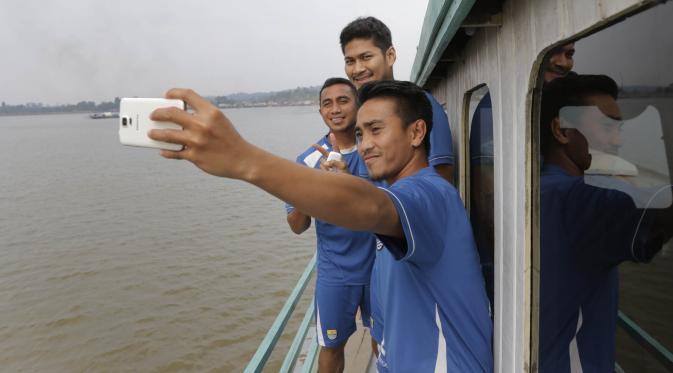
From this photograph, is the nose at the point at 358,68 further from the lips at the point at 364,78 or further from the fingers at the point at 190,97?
the fingers at the point at 190,97

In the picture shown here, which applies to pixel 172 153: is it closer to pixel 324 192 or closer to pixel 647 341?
pixel 324 192

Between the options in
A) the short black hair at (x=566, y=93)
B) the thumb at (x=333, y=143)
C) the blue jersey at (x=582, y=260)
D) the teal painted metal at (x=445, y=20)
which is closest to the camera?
the short black hair at (x=566, y=93)

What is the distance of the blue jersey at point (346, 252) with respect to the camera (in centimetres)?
300

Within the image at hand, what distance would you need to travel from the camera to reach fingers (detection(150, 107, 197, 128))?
962mm

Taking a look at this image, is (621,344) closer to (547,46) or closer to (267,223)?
(547,46)

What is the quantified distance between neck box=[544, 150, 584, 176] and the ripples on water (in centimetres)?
787

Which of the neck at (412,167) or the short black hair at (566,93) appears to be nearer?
the short black hair at (566,93)

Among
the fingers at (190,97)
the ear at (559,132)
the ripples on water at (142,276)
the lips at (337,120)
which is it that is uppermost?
the lips at (337,120)

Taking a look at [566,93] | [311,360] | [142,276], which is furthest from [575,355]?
[142,276]

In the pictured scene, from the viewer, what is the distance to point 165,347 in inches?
355

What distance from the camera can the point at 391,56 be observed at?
3227mm

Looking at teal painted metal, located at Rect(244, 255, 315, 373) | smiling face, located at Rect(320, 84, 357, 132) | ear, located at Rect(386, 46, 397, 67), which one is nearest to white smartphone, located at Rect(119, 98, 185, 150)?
teal painted metal, located at Rect(244, 255, 315, 373)

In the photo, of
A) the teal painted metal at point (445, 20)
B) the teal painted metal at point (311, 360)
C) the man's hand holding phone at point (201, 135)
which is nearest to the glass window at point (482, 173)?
the teal painted metal at point (445, 20)

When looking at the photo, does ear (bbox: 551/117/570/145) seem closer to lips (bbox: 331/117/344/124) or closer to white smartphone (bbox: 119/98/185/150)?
white smartphone (bbox: 119/98/185/150)
